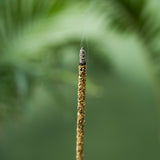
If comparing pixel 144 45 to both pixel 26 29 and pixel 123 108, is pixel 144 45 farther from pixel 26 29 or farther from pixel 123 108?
pixel 123 108

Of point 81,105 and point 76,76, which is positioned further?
point 76,76

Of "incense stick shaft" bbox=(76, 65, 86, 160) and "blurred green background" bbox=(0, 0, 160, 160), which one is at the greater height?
"blurred green background" bbox=(0, 0, 160, 160)

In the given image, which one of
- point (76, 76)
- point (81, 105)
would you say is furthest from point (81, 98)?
point (76, 76)

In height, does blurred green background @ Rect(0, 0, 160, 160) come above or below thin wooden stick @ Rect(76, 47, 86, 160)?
above

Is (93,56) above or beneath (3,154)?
above

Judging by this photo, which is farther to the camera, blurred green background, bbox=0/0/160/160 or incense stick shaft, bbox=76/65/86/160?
blurred green background, bbox=0/0/160/160

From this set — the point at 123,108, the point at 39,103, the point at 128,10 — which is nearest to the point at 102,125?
the point at 123,108

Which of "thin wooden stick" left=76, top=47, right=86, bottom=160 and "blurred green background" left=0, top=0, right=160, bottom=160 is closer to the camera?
"thin wooden stick" left=76, top=47, right=86, bottom=160

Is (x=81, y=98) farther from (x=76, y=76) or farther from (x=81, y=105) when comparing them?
(x=76, y=76)
